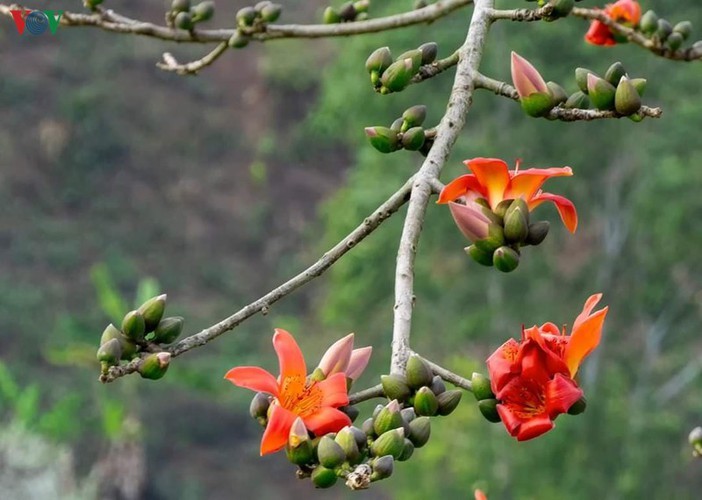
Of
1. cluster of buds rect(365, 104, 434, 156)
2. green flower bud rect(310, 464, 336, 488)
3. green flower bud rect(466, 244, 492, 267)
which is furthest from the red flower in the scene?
green flower bud rect(310, 464, 336, 488)

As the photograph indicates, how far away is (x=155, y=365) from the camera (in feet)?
2.93

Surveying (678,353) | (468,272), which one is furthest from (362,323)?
(678,353)

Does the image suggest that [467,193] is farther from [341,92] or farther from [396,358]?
[341,92]

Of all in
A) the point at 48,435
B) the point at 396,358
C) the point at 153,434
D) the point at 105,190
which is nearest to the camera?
the point at 396,358

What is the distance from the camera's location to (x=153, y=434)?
13.1 m

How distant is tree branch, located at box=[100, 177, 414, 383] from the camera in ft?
2.74

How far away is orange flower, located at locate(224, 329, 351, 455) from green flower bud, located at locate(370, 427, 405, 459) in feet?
0.17

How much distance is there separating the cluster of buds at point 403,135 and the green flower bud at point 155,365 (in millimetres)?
249

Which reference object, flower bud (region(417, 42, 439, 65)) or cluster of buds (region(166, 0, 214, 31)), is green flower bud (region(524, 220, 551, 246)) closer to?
flower bud (region(417, 42, 439, 65))

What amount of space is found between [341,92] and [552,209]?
2325 millimetres

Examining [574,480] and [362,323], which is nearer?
[574,480]

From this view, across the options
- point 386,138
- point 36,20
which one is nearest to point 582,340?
point 386,138

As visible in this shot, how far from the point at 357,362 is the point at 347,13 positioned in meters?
0.73

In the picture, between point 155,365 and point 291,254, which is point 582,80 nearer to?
point 155,365
